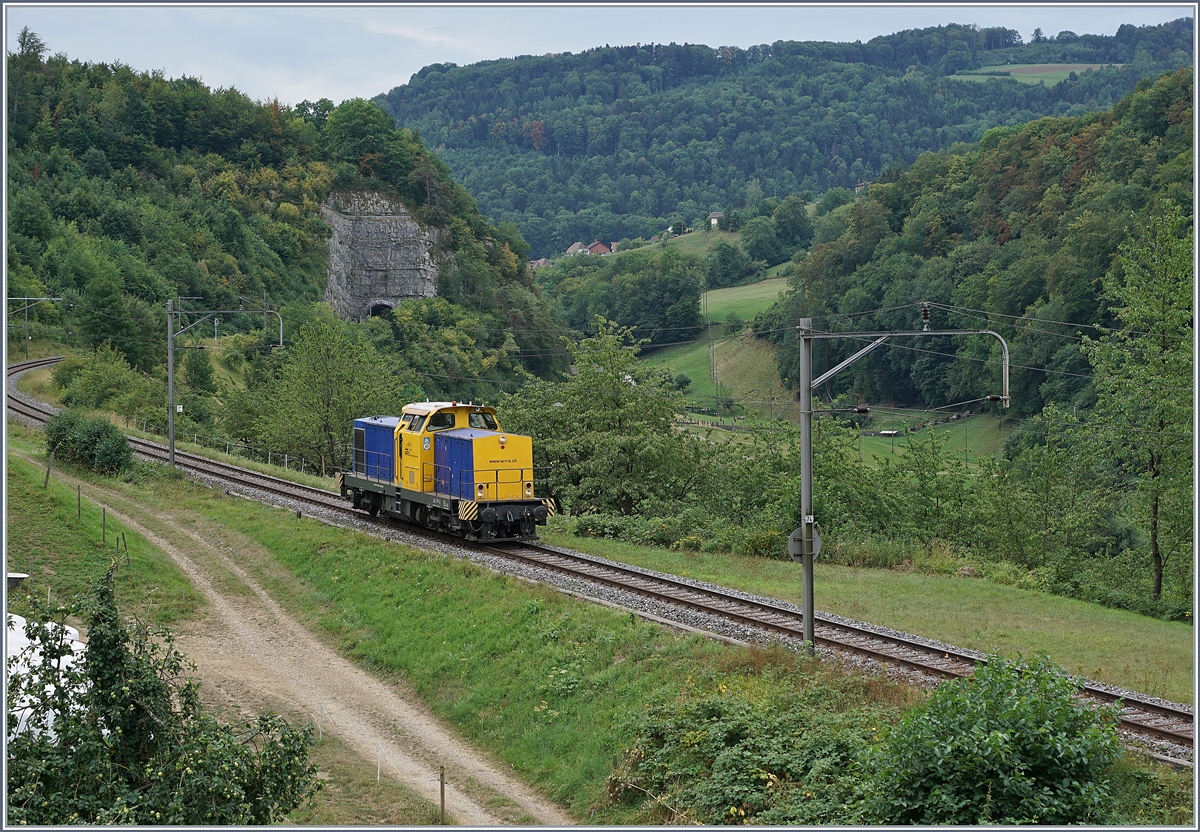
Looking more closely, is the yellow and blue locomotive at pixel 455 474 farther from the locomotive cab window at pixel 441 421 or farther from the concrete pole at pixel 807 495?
the concrete pole at pixel 807 495

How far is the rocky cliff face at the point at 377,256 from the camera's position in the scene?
402 ft

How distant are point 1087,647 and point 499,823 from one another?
12.6 m

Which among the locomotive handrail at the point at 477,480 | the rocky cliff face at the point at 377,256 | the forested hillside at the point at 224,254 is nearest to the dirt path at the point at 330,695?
the locomotive handrail at the point at 477,480

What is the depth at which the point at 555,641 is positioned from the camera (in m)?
20.2

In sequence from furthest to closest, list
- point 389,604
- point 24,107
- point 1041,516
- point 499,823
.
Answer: point 24,107
point 1041,516
point 389,604
point 499,823

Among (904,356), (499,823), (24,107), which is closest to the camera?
(499,823)

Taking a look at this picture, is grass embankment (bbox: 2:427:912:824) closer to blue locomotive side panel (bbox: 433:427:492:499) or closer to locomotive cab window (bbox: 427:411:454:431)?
blue locomotive side panel (bbox: 433:427:492:499)

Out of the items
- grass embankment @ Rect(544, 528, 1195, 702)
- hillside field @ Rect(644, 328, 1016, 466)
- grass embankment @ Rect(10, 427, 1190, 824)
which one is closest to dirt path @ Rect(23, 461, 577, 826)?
grass embankment @ Rect(10, 427, 1190, 824)

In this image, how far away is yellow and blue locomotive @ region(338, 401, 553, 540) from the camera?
28344 mm

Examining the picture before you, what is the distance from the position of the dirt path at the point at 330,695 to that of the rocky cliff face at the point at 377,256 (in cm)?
9644

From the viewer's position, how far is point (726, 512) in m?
39.2

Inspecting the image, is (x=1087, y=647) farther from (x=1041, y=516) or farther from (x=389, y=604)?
(x=1041, y=516)

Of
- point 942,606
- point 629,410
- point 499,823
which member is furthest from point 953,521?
point 499,823

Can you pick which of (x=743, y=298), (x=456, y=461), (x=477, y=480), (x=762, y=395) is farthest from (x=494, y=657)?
(x=743, y=298)
